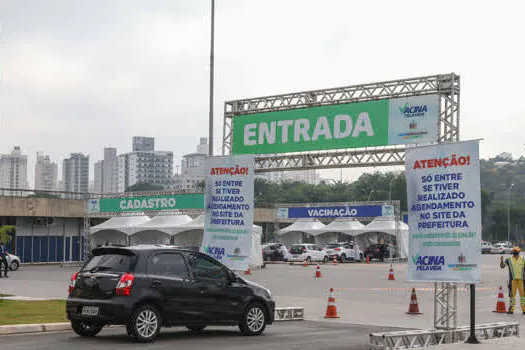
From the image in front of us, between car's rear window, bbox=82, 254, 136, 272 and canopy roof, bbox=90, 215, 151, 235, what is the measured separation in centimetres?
3938

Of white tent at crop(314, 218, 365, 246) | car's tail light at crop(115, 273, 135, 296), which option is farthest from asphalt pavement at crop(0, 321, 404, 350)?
white tent at crop(314, 218, 365, 246)

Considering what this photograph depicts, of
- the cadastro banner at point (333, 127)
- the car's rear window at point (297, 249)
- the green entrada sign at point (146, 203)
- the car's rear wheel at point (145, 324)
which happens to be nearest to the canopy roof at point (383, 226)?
the car's rear window at point (297, 249)

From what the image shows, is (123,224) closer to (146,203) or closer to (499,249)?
(146,203)

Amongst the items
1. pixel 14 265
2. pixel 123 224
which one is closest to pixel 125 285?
pixel 14 265

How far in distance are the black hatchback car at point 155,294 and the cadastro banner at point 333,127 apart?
952 centimetres

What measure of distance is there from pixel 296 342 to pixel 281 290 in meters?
14.5

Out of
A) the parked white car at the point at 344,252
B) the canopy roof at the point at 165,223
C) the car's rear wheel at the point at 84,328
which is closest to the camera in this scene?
the car's rear wheel at the point at 84,328

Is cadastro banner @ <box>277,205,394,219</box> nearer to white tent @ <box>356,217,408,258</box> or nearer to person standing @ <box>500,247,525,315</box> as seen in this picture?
white tent @ <box>356,217,408,258</box>

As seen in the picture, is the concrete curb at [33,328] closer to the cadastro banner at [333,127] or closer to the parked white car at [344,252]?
the cadastro banner at [333,127]

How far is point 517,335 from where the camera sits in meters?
14.8

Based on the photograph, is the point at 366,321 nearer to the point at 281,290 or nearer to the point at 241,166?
the point at 241,166

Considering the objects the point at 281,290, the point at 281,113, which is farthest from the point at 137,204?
the point at 281,113

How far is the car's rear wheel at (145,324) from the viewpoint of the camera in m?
12.5

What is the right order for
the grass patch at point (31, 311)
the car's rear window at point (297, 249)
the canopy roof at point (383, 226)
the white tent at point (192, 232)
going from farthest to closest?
the canopy roof at point (383, 226) → the car's rear window at point (297, 249) → the white tent at point (192, 232) → the grass patch at point (31, 311)
